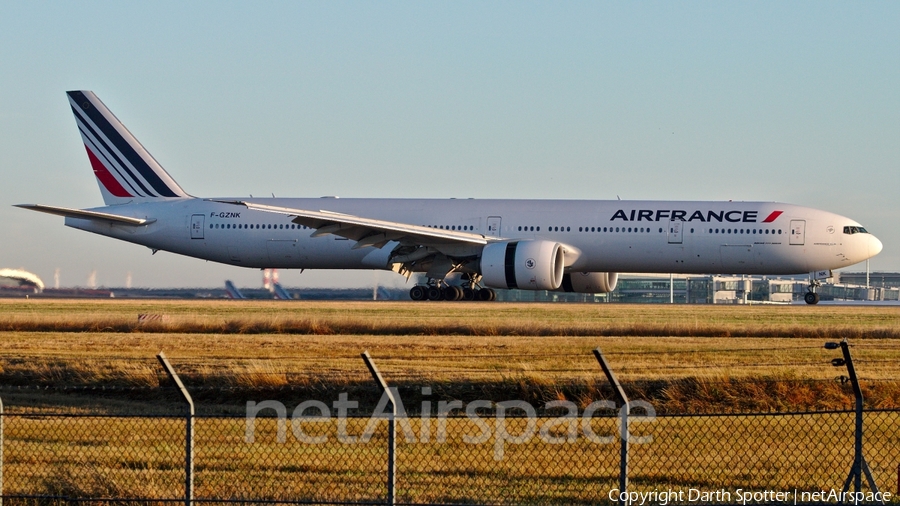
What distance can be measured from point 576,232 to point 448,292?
4958mm

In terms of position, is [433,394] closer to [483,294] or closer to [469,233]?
[469,233]

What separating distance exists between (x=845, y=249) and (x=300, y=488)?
1182 inches

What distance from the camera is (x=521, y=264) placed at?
34.5m

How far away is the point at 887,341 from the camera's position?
22.8 meters

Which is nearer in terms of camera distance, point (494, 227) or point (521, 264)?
point (521, 264)

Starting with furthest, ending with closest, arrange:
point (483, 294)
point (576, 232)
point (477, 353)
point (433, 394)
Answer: point (483, 294) → point (576, 232) → point (477, 353) → point (433, 394)

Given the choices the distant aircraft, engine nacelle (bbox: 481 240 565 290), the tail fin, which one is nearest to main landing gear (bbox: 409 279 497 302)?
engine nacelle (bbox: 481 240 565 290)

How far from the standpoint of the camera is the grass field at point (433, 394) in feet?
33.9

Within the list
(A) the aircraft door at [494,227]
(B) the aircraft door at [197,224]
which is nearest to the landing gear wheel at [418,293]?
(A) the aircraft door at [494,227]

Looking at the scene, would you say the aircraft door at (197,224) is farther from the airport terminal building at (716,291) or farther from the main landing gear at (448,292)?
the airport terminal building at (716,291)

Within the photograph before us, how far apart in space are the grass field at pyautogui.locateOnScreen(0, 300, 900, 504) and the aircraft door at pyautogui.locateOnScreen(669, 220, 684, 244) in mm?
9093

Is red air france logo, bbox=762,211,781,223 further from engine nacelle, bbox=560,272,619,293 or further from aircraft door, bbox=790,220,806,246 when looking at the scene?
engine nacelle, bbox=560,272,619,293

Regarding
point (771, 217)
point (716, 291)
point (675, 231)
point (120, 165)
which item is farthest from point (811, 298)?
point (716, 291)

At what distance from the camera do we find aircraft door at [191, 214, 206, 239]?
135 ft
